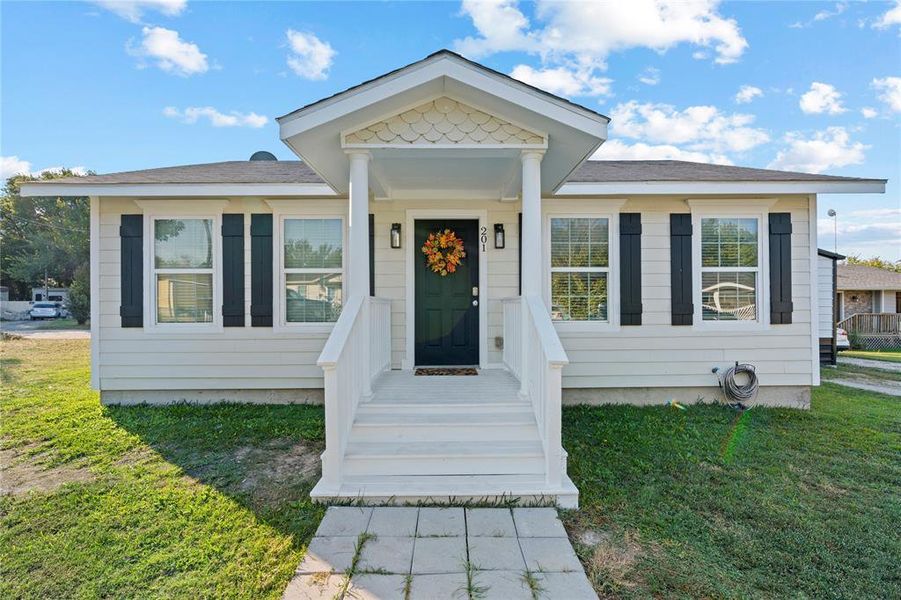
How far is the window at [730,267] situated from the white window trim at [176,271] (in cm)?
599

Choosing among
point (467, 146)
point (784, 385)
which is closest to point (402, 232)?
point (467, 146)

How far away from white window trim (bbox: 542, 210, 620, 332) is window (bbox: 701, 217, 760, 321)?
1089 millimetres

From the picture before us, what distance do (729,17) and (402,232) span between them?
7146mm

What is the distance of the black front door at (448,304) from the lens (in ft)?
17.8

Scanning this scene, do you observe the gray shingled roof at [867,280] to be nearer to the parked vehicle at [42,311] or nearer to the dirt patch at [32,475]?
the dirt patch at [32,475]

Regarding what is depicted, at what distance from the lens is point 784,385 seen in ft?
17.6

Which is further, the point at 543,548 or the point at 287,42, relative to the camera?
the point at 287,42

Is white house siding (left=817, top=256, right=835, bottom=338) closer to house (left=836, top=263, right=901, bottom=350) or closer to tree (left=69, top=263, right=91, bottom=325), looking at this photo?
house (left=836, top=263, right=901, bottom=350)

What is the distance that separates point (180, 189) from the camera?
16.5ft

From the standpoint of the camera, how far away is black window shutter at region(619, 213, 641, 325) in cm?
535

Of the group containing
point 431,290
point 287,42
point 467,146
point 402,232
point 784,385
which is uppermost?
point 287,42

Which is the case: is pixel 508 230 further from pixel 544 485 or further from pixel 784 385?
pixel 784 385

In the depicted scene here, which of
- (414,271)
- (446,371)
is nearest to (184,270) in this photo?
(414,271)

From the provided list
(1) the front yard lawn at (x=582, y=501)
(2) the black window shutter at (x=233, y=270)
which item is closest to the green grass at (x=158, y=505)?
(1) the front yard lawn at (x=582, y=501)
